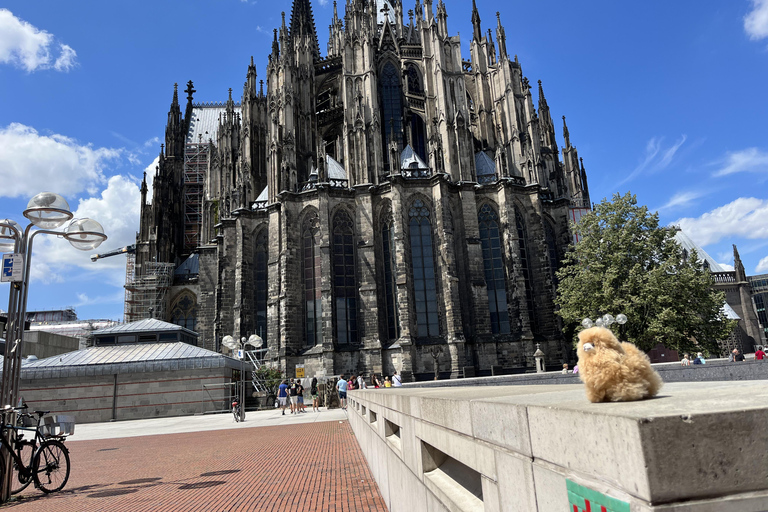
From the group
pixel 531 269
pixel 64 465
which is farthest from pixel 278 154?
pixel 64 465

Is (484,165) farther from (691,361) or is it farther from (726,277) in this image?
(726,277)

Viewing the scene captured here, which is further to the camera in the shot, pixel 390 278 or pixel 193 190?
pixel 193 190

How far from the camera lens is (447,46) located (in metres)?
34.4

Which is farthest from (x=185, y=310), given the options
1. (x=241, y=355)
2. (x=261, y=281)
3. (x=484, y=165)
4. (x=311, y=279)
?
(x=484, y=165)

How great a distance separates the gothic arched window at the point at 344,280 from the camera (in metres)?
29.7

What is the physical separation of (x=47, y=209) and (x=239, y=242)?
993 inches

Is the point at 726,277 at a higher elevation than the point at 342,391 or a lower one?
higher

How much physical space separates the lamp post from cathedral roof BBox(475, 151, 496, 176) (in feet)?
92.3

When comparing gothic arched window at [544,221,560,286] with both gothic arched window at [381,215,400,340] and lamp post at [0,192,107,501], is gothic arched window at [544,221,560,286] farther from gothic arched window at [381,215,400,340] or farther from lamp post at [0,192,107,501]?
lamp post at [0,192,107,501]

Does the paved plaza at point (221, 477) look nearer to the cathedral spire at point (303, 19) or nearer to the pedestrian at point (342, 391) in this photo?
the pedestrian at point (342, 391)

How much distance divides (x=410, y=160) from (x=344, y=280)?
906 centimetres

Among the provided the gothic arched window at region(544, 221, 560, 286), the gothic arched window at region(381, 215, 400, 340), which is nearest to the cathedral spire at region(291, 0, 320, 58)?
the gothic arched window at region(381, 215, 400, 340)

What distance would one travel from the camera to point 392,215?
30.7m

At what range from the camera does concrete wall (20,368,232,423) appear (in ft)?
75.7
